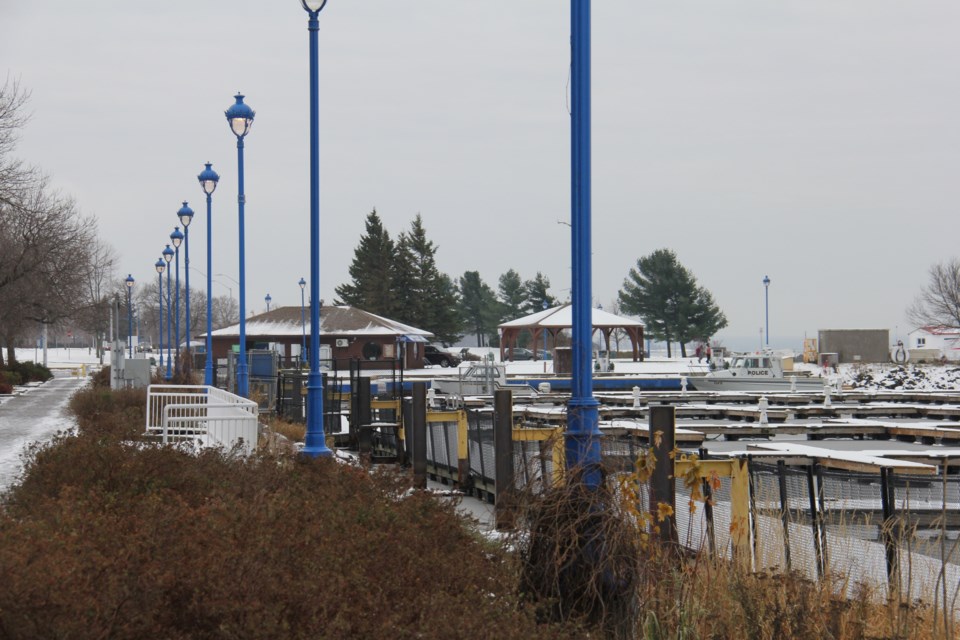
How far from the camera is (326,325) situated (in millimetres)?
73000

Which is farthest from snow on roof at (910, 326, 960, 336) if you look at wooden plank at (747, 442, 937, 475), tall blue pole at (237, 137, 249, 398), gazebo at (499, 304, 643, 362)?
wooden plank at (747, 442, 937, 475)

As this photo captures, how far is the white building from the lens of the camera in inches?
3418

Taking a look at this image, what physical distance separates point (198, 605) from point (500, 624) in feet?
4.77

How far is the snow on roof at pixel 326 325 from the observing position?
71.6 meters

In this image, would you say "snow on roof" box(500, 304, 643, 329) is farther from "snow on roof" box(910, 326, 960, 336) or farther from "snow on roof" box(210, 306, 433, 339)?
"snow on roof" box(910, 326, 960, 336)

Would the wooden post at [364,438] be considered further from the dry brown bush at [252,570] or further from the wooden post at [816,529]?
the wooden post at [816,529]

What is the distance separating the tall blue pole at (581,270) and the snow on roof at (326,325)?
2472 inches

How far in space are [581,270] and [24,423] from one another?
22872 mm

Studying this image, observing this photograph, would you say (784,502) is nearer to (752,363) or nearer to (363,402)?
Result: (363,402)

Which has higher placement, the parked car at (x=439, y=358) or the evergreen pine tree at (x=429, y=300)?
the evergreen pine tree at (x=429, y=300)

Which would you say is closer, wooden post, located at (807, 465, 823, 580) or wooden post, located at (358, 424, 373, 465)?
wooden post, located at (807, 465, 823, 580)

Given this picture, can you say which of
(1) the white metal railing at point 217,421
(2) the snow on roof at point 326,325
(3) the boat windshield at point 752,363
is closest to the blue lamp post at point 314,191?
(1) the white metal railing at point 217,421

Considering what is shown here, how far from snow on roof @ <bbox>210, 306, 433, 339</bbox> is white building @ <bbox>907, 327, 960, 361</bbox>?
128ft

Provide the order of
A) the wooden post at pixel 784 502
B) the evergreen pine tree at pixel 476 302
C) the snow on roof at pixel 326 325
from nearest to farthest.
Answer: the wooden post at pixel 784 502, the snow on roof at pixel 326 325, the evergreen pine tree at pixel 476 302
